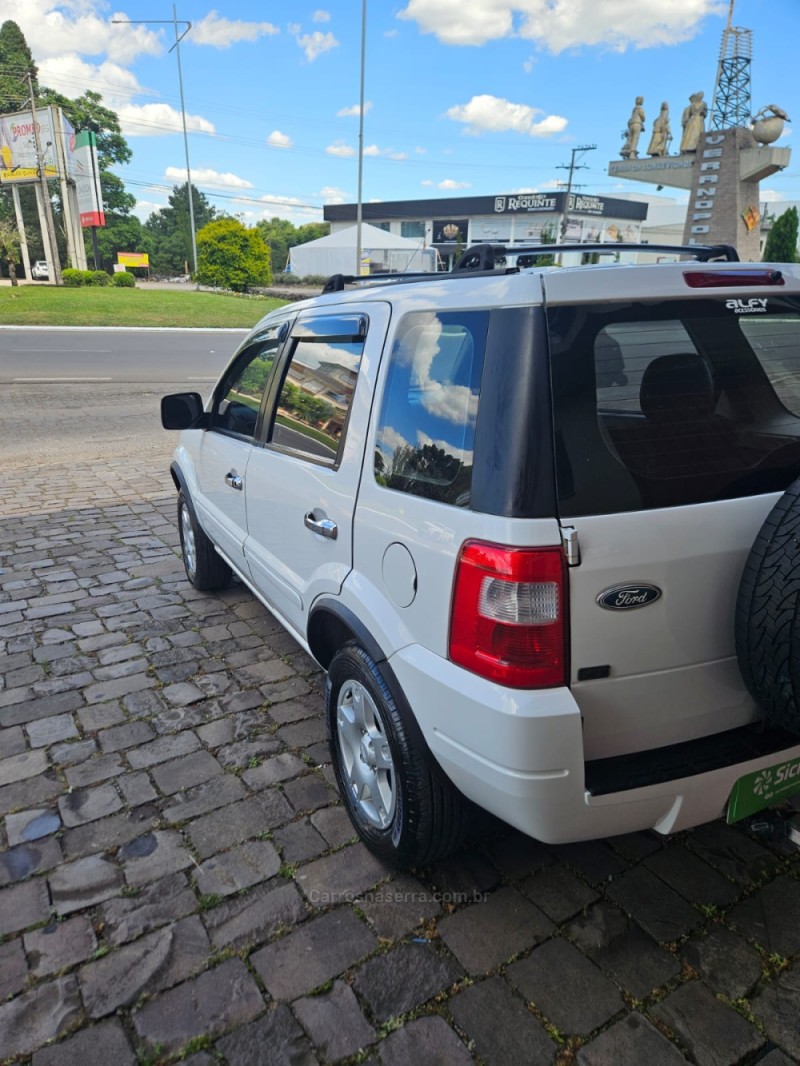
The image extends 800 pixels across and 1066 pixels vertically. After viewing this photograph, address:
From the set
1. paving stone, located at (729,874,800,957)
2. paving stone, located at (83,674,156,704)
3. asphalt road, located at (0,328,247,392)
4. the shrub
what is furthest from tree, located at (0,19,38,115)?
paving stone, located at (729,874,800,957)

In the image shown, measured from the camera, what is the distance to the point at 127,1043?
6.02 ft

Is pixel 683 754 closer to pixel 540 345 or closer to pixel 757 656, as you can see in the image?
pixel 757 656

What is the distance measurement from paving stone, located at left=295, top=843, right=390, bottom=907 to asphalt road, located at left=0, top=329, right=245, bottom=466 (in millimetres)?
6963

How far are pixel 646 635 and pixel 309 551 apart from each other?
4.51 feet

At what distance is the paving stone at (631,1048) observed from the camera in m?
1.79

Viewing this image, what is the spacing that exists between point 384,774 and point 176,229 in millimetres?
119574

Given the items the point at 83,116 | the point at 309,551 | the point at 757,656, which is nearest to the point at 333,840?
the point at 309,551

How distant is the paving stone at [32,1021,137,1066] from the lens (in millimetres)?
1790

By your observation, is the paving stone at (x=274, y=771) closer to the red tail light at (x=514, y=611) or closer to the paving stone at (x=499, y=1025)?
the paving stone at (x=499, y=1025)

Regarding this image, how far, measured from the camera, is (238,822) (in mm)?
2635

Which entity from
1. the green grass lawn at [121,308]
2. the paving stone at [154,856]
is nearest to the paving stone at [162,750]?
the paving stone at [154,856]

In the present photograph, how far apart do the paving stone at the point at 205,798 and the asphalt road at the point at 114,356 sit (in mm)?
12109

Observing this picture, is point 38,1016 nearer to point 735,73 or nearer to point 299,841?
point 299,841

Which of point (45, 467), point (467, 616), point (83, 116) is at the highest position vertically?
point (83, 116)
